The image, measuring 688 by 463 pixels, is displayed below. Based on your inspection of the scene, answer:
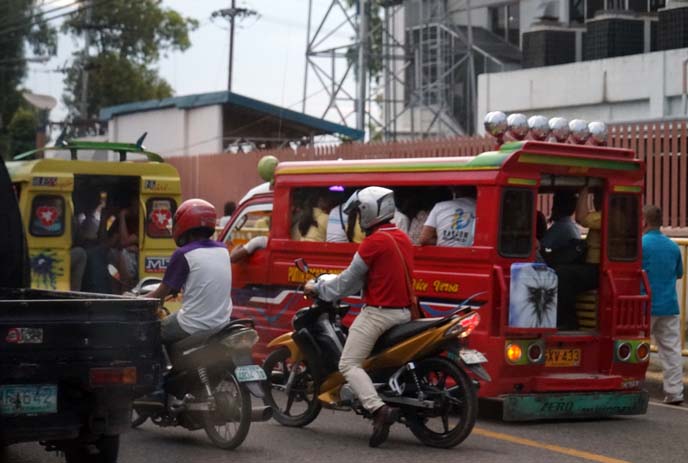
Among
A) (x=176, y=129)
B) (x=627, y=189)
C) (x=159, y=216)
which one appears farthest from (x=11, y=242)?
(x=176, y=129)

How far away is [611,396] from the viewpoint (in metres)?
11.5

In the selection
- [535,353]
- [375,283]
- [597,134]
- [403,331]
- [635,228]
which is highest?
[597,134]

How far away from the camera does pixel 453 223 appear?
11.5 meters

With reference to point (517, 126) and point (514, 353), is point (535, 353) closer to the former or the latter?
point (514, 353)

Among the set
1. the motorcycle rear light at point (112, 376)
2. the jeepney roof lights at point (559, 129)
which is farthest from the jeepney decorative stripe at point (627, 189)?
the motorcycle rear light at point (112, 376)

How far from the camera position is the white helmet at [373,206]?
400 inches

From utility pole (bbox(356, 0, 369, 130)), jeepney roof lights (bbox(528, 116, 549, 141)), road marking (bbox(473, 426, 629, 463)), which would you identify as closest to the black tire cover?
road marking (bbox(473, 426, 629, 463))

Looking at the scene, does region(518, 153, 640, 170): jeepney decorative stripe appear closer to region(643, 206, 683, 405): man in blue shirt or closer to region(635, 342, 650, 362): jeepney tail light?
region(643, 206, 683, 405): man in blue shirt

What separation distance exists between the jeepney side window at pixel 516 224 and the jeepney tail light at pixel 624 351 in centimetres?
127

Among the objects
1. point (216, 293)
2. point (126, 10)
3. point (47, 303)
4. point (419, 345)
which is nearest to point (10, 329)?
point (47, 303)

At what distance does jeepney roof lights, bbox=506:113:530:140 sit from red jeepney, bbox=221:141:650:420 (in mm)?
223

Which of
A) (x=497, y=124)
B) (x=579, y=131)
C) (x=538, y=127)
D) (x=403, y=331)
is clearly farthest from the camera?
(x=579, y=131)

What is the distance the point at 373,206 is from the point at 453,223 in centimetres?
155

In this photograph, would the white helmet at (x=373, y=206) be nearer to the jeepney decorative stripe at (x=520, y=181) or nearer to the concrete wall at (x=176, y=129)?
the jeepney decorative stripe at (x=520, y=181)
